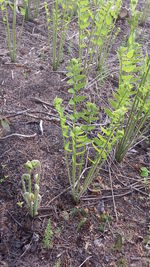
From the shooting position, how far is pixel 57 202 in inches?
57.1

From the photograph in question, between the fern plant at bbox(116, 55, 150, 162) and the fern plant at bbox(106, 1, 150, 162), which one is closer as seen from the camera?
the fern plant at bbox(106, 1, 150, 162)

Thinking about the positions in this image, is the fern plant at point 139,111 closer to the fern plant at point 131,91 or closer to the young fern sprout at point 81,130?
the fern plant at point 131,91

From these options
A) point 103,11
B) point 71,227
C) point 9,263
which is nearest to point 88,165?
point 71,227

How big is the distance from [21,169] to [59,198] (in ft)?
0.83

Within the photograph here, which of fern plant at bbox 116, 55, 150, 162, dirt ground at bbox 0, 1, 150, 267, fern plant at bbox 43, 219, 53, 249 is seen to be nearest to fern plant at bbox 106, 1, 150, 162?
fern plant at bbox 116, 55, 150, 162

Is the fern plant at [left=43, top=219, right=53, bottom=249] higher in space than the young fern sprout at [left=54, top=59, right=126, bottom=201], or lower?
lower

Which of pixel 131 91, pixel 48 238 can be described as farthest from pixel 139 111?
pixel 48 238

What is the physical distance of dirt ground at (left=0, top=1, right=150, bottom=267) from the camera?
1.28m

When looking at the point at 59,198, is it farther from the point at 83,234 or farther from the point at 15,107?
the point at 15,107

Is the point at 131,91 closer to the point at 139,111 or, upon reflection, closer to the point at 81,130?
the point at 139,111

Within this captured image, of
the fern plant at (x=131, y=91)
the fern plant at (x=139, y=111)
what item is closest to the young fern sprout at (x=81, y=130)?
the fern plant at (x=131, y=91)

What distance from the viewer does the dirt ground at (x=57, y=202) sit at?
1280mm

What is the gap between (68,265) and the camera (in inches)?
49.3

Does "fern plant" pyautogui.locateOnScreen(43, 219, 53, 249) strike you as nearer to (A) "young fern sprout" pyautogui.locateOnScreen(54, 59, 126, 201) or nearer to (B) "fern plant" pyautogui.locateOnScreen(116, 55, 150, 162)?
(A) "young fern sprout" pyautogui.locateOnScreen(54, 59, 126, 201)
